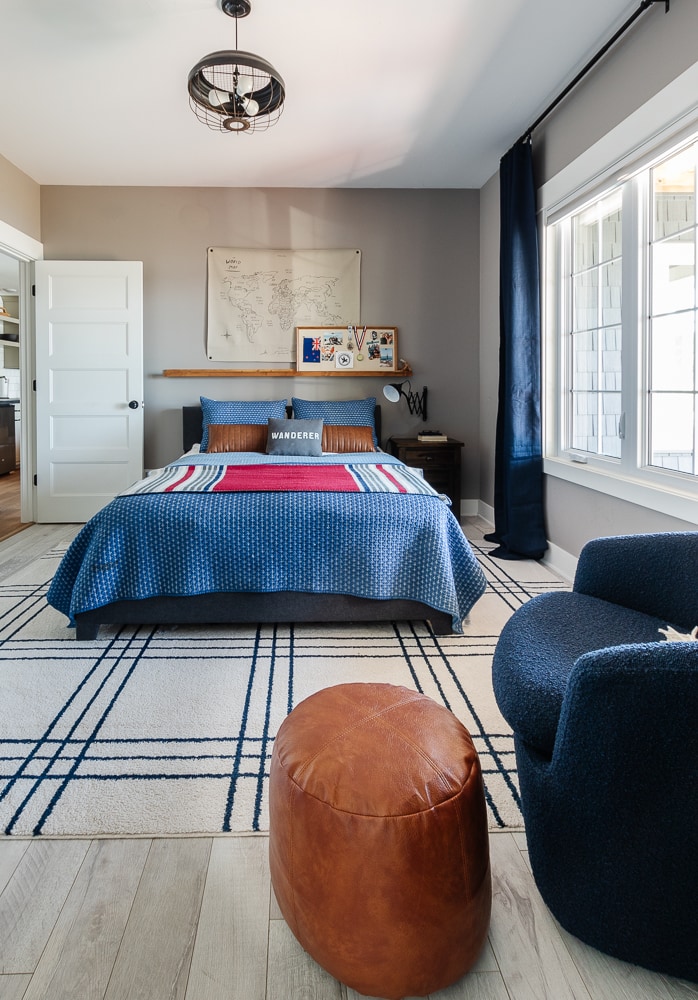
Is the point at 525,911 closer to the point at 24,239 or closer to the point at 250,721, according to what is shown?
the point at 250,721

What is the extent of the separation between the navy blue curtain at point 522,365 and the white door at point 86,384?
270cm

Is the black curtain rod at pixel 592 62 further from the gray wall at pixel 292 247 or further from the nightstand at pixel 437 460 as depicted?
the nightstand at pixel 437 460

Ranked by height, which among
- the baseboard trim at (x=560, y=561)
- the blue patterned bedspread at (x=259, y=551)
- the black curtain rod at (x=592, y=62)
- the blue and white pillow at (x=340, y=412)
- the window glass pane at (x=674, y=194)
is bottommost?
the baseboard trim at (x=560, y=561)

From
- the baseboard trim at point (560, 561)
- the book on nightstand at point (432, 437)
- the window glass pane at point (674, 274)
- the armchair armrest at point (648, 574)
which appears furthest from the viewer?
the book on nightstand at point (432, 437)

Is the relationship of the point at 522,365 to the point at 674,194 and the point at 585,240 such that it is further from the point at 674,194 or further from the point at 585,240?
the point at 674,194

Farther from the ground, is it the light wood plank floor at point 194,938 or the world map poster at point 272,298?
the world map poster at point 272,298

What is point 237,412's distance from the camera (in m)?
4.95

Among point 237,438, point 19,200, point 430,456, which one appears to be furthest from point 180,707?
point 19,200

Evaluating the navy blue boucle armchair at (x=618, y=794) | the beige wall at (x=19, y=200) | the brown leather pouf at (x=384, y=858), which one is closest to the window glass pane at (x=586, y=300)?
the navy blue boucle armchair at (x=618, y=794)

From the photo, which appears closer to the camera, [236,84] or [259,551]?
[259,551]

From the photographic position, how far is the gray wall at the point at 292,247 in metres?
5.20

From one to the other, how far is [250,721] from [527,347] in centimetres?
287

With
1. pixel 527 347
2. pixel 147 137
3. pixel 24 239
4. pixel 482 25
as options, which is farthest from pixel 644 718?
pixel 24 239

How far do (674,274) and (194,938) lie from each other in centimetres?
286
